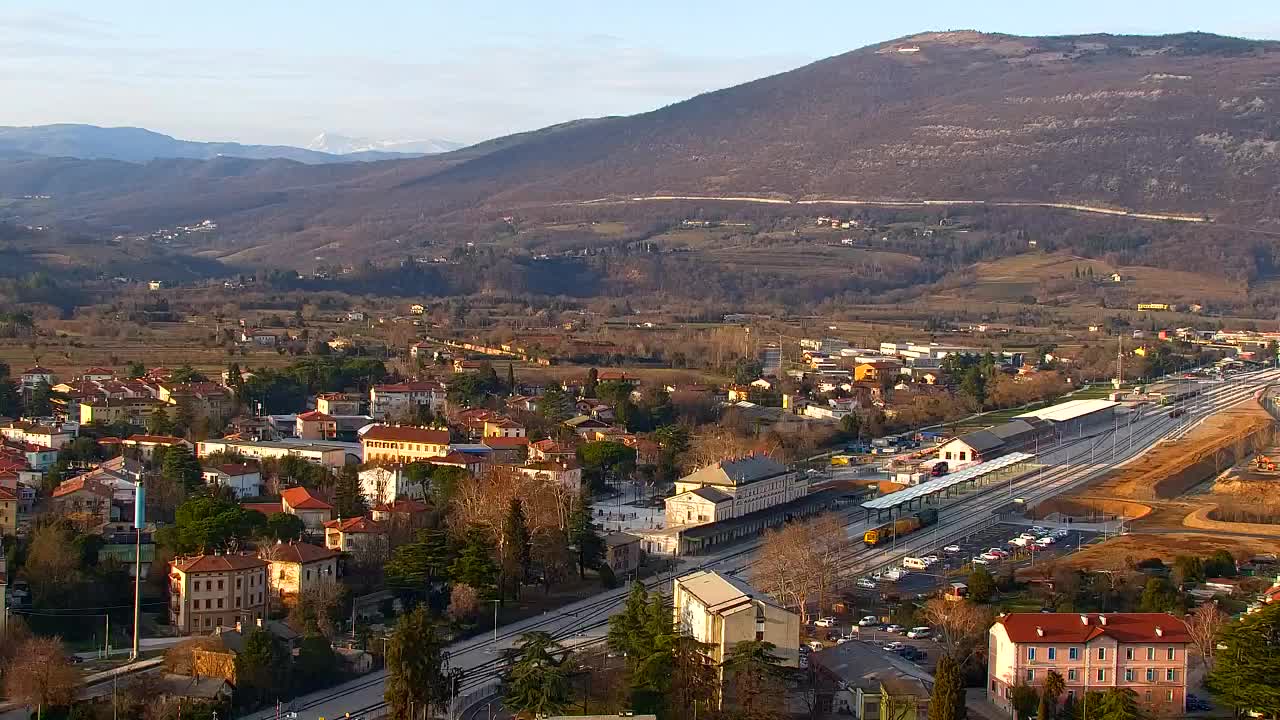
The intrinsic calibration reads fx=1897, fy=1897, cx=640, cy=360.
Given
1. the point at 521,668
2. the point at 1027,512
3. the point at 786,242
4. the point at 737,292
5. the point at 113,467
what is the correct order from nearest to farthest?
the point at 521,668 → the point at 113,467 → the point at 1027,512 → the point at 737,292 → the point at 786,242

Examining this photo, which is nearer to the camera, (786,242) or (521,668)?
(521,668)

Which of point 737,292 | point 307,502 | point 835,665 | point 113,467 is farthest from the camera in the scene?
point 737,292

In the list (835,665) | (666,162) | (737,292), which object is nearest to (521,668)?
(835,665)

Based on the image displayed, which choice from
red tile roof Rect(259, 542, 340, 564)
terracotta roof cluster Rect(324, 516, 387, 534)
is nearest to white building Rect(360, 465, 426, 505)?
terracotta roof cluster Rect(324, 516, 387, 534)

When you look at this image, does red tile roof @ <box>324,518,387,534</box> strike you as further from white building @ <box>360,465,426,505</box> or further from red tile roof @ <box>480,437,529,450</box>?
red tile roof @ <box>480,437,529,450</box>

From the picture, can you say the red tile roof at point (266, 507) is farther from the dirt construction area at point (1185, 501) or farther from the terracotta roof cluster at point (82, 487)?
the dirt construction area at point (1185, 501)

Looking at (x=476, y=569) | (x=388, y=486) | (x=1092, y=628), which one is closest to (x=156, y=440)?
(x=388, y=486)

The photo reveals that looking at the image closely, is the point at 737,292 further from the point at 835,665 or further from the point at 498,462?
the point at 835,665
